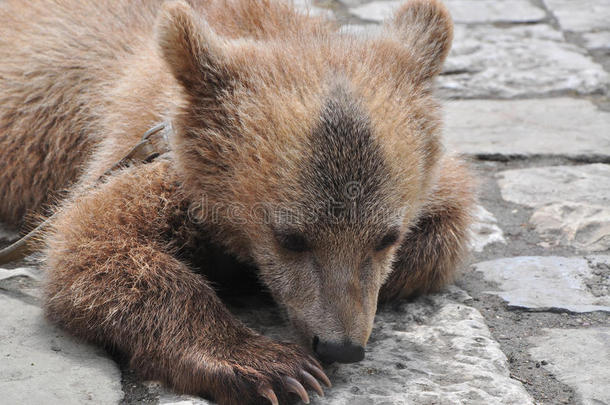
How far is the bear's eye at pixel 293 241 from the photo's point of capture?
3.05m

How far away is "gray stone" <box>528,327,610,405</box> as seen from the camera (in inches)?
118

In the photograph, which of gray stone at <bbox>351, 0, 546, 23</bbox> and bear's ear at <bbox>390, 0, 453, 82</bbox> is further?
gray stone at <bbox>351, 0, 546, 23</bbox>

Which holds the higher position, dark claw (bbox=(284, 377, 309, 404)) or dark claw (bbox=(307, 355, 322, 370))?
dark claw (bbox=(307, 355, 322, 370))

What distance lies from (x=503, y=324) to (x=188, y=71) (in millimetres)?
1734

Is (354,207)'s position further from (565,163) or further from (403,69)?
(565,163)

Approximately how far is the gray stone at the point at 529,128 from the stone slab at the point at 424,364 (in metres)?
1.98

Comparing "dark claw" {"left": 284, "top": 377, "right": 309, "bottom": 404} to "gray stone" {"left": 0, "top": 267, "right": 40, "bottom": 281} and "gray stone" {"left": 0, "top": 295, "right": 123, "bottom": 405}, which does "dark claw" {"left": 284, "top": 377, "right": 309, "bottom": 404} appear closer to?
"gray stone" {"left": 0, "top": 295, "right": 123, "bottom": 405}

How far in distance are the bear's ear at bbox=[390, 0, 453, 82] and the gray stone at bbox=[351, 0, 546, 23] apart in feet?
13.7

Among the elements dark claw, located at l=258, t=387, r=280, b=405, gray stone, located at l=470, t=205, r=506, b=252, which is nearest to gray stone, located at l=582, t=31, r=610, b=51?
gray stone, located at l=470, t=205, r=506, b=252

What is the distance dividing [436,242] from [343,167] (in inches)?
43.2

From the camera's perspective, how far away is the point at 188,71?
3248 mm

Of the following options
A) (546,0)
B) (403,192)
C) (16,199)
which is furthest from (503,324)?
(546,0)

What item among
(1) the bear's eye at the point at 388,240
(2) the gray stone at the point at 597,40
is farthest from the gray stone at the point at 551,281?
(2) the gray stone at the point at 597,40

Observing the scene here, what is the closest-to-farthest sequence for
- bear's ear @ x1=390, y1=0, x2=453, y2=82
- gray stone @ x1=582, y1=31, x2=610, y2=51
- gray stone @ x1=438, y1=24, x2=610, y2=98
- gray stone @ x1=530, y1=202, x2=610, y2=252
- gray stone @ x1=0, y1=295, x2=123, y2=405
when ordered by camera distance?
gray stone @ x1=0, y1=295, x2=123, y2=405, bear's ear @ x1=390, y1=0, x2=453, y2=82, gray stone @ x1=530, y1=202, x2=610, y2=252, gray stone @ x1=438, y1=24, x2=610, y2=98, gray stone @ x1=582, y1=31, x2=610, y2=51
